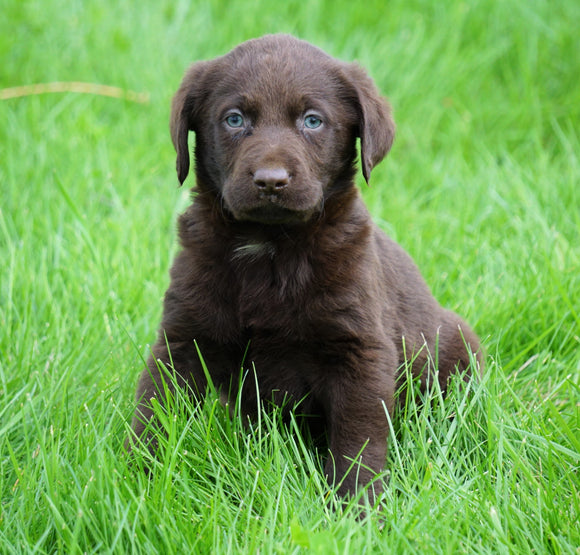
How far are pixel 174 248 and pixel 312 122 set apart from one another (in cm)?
174

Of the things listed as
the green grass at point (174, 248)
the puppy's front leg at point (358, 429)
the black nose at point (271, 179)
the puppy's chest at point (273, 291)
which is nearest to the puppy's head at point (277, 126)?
the black nose at point (271, 179)

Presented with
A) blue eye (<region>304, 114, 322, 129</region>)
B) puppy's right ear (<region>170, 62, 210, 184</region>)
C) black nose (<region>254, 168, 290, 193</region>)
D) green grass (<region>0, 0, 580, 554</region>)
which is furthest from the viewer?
puppy's right ear (<region>170, 62, 210, 184</region>)

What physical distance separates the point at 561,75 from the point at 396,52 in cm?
123

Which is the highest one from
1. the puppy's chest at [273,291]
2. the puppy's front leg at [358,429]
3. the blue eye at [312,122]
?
the blue eye at [312,122]

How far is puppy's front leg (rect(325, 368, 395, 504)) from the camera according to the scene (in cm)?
261

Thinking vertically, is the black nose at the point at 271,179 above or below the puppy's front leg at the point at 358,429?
above

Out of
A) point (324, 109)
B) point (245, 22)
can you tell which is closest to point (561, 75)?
point (245, 22)

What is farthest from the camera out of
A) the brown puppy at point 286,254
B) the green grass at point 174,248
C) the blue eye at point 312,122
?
the blue eye at point 312,122

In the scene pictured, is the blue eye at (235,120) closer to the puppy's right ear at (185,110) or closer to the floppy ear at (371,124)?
the puppy's right ear at (185,110)

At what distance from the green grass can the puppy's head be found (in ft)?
2.26

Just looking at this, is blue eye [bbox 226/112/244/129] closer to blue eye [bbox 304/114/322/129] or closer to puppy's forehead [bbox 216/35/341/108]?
puppy's forehead [bbox 216/35/341/108]

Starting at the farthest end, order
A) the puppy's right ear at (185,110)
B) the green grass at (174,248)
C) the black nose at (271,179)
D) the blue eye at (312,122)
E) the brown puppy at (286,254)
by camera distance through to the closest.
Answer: the puppy's right ear at (185,110)
the blue eye at (312,122)
the brown puppy at (286,254)
the black nose at (271,179)
the green grass at (174,248)

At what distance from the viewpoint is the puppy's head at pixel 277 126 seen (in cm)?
262

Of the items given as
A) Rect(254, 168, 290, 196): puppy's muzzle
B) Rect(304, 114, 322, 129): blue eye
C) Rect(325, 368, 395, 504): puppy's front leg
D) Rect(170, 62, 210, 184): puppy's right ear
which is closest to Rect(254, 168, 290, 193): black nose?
Rect(254, 168, 290, 196): puppy's muzzle
